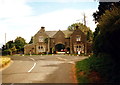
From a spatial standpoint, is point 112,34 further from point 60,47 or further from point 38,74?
point 60,47

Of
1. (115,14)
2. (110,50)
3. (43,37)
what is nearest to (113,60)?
(110,50)

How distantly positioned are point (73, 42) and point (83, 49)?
4.37 metres

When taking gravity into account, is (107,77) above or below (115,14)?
below

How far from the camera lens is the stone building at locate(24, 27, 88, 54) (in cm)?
7081

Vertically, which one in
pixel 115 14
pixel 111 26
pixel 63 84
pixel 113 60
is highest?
pixel 115 14

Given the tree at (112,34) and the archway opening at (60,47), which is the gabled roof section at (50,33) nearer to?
the archway opening at (60,47)

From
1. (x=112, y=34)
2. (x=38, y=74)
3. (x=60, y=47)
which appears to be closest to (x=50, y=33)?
(x=60, y=47)

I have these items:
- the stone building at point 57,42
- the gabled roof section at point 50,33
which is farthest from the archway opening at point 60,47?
the gabled roof section at point 50,33

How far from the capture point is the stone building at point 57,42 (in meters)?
70.8

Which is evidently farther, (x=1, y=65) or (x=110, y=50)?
(x=1, y=65)

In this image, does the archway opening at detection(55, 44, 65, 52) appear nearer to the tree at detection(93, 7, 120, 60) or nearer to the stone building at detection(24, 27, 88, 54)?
the stone building at detection(24, 27, 88, 54)

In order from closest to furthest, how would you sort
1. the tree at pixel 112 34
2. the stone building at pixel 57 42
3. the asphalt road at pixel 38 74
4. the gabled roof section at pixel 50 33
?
the tree at pixel 112 34 → the asphalt road at pixel 38 74 → the stone building at pixel 57 42 → the gabled roof section at pixel 50 33

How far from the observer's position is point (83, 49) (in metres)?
70.2

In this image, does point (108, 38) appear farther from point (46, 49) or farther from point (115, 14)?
point (46, 49)
